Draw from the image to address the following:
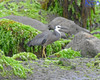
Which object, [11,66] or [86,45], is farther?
[86,45]

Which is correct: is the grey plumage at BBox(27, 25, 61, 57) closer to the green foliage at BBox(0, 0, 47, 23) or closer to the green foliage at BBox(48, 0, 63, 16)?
the green foliage at BBox(0, 0, 47, 23)

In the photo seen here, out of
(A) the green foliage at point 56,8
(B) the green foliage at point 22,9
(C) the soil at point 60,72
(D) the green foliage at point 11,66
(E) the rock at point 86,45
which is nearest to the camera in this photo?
(D) the green foliage at point 11,66

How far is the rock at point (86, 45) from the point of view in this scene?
348 inches

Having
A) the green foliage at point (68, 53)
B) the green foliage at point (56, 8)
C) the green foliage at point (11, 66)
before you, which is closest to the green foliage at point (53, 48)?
the green foliage at point (68, 53)

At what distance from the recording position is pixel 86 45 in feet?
29.7

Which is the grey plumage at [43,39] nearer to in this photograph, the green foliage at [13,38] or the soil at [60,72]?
the green foliage at [13,38]

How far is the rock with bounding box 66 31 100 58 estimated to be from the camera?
29.0ft

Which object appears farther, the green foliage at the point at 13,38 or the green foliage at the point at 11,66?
the green foliage at the point at 13,38

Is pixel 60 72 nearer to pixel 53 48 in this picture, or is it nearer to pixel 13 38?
pixel 13 38

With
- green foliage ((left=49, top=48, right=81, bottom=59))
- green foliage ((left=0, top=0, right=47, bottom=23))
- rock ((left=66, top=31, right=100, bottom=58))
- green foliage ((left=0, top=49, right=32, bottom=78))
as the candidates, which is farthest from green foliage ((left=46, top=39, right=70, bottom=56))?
green foliage ((left=0, top=0, right=47, bottom=23))

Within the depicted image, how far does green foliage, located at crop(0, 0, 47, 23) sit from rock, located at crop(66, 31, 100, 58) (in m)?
7.51

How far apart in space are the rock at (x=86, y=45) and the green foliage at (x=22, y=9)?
7.51 metres

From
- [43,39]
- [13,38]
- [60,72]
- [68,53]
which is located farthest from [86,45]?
[60,72]

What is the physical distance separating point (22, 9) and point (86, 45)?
31.4 ft
